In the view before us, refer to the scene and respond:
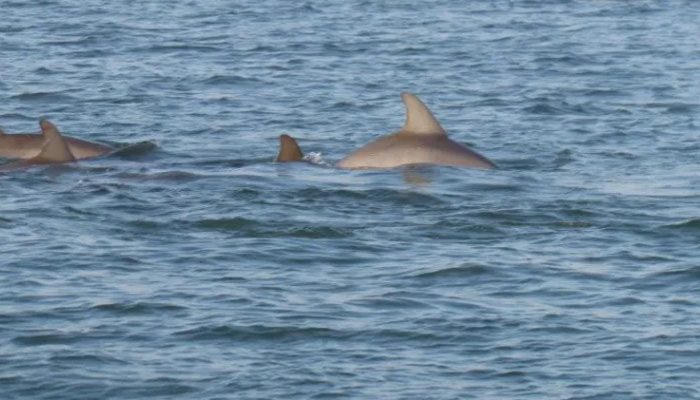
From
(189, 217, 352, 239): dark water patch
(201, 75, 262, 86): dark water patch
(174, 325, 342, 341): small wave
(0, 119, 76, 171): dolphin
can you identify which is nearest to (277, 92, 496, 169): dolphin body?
(0, 119, 76, 171): dolphin

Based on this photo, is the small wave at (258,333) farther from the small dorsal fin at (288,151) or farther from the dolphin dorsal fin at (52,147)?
the small dorsal fin at (288,151)

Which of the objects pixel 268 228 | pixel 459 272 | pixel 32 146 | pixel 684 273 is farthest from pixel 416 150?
pixel 684 273

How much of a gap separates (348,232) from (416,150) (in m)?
3.48

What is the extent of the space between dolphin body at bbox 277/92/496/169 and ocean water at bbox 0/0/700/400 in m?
0.31

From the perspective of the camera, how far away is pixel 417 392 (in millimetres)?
12008

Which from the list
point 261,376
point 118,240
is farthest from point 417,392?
point 118,240

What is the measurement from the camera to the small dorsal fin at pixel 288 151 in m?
20.2

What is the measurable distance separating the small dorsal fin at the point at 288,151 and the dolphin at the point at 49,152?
2.28 meters

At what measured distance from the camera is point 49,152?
19.7 m

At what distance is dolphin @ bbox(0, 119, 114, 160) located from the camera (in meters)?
20.7

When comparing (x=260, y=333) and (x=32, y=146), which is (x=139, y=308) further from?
(x=32, y=146)

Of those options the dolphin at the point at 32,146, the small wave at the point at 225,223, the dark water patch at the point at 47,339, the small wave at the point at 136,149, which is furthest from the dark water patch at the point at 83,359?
the small wave at the point at 136,149

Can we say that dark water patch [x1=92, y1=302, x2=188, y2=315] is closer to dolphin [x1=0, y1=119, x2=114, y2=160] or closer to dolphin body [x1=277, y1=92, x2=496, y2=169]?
dolphin body [x1=277, y1=92, x2=496, y2=169]

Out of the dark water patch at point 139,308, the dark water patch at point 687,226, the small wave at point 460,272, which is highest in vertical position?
the dark water patch at point 139,308
